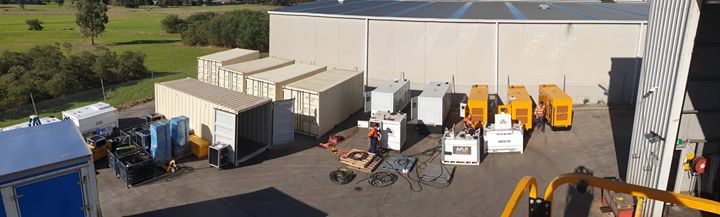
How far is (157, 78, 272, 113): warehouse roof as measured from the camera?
790 inches

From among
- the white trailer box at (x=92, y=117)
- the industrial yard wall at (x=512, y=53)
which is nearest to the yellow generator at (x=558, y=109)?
the industrial yard wall at (x=512, y=53)

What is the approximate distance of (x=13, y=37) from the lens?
68062 mm

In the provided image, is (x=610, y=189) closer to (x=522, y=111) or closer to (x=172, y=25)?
(x=522, y=111)

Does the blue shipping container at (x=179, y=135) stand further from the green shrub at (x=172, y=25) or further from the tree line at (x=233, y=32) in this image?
the green shrub at (x=172, y=25)

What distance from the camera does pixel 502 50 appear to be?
93.0ft

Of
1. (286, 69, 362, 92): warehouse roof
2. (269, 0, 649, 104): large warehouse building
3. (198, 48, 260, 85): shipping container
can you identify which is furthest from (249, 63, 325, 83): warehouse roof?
(198, 48, 260, 85): shipping container

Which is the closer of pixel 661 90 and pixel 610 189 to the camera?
pixel 610 189

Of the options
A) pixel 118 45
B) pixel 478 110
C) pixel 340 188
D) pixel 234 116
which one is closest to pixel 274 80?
pixel 234 116

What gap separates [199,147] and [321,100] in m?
5.72

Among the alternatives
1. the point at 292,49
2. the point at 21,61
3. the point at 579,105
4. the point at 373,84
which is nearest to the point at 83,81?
the point at 21,61

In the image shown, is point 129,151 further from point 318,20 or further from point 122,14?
point 122,14

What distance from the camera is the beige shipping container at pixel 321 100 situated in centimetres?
2362

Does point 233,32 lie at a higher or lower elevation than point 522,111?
higher

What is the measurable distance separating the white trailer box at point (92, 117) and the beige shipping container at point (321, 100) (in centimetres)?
777
